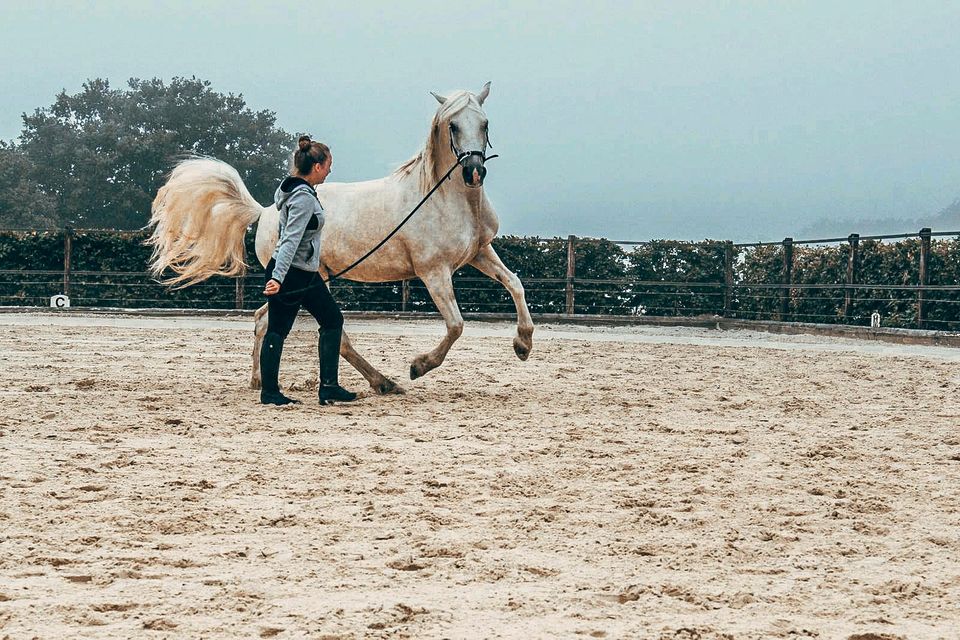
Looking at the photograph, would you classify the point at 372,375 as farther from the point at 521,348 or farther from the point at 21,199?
the point at 21,199

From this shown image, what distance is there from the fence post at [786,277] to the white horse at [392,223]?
12.7 m

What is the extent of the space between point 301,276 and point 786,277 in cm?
1470

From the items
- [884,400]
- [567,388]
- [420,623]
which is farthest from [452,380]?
[420,623]

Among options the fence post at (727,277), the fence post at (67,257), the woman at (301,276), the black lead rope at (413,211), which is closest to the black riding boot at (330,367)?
the woman at (301,276)

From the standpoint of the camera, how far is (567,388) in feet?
28.8

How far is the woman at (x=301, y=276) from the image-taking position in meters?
7.12

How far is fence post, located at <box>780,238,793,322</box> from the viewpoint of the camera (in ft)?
65.4

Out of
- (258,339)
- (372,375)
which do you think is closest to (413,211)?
(372,375)

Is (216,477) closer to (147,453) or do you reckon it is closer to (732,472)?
(147,453)

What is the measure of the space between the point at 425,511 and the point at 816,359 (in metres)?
8.90

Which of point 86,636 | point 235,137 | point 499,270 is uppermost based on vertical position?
point 235,137

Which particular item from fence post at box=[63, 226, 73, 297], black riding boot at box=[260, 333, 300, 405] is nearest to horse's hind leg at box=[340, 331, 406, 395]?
black riding boot at box=[260, 333, 300, 405]

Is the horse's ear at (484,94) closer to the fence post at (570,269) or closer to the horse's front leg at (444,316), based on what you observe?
the horse's front leg at (444,316)

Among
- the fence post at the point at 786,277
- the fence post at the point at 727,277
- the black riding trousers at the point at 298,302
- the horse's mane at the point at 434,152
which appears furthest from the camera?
the fence post at the point at 727,277
